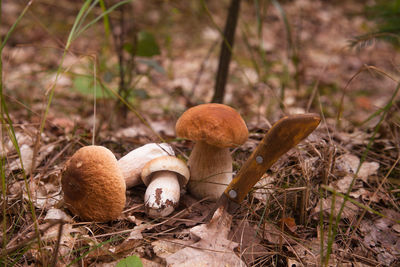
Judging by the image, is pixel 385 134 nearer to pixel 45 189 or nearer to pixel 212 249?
pixel 212 249

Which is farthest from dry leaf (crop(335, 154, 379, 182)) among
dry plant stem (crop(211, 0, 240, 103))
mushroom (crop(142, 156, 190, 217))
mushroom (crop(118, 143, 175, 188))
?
dry plant stem (crop(211, 0, 240, 103))

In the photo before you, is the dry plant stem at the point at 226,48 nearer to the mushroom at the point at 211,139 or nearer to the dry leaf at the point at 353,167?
the mushroom at the point at 211,139

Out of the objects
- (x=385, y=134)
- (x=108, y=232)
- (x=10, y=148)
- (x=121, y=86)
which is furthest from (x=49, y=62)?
(x=385, y=134)

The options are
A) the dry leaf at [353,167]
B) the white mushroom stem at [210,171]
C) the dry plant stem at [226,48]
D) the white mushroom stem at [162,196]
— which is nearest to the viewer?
the white mushroom stem at [162,196]

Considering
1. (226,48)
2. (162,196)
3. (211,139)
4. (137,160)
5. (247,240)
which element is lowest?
(247,240)

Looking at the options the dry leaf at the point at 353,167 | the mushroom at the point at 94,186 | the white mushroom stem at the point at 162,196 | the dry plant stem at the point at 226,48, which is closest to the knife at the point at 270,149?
the white mushroom stem at the point at 162,196

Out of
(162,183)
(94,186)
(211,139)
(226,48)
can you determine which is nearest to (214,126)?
(211,139)

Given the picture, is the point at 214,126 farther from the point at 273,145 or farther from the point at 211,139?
the point at 273,145
